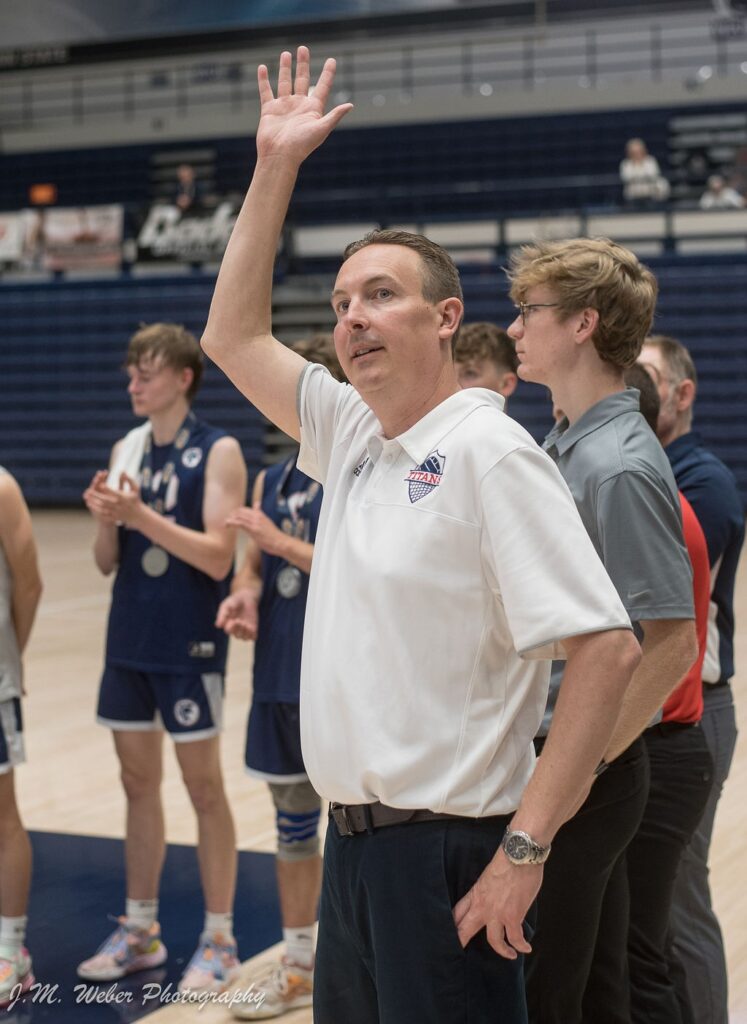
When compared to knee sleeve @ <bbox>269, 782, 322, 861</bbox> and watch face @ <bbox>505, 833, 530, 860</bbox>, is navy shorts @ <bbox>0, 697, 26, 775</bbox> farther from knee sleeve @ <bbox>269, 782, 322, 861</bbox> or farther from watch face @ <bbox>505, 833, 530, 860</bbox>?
watch face @ <bbox>505, 833, 530, 860</bbox>

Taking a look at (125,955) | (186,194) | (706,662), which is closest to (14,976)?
(125,955)

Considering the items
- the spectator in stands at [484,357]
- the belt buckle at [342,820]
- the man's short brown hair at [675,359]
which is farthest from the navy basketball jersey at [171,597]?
the belt buckle at [342,820]

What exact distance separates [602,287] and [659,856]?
106 cm

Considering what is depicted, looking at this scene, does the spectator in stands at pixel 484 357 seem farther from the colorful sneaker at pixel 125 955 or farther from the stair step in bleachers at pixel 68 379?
the stair step in bleachers at pixel 68 379

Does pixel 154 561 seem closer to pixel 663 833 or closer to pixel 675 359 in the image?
pixel 675 359

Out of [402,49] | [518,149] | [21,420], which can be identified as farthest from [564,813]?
[402,49]

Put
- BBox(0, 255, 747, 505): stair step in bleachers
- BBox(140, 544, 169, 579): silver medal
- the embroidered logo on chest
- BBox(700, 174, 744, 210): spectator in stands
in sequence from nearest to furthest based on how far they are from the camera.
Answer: the embroidered logo on chest → BBox(140, 544, 169, 579): silver medal → BBox(0, 255, 747, 505): stair step in bleachers → BBox(700, 174, 744, 210): spectator in stands

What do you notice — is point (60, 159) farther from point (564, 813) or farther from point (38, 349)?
point (564, 813)

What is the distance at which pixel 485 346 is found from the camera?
11.7 feet

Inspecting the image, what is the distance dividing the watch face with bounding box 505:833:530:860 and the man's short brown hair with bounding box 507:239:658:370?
95 centimetres

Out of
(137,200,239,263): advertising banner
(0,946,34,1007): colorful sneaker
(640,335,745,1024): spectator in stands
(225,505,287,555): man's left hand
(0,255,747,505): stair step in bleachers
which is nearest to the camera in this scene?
(640,335,745,1024): spectator in stands

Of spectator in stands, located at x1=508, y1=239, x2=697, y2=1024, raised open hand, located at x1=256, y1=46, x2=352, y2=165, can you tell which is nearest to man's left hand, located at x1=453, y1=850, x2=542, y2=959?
spectator in stands, located at x1=508, y1=239, x2=697, y2=1024

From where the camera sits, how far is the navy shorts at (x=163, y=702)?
3590 millimetres

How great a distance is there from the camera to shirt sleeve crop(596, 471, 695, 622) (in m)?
2.06
